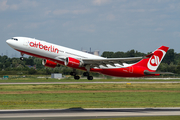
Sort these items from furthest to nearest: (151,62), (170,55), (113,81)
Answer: (170,55) → (113,81) → (151,62)

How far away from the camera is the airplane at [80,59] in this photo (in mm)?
45088

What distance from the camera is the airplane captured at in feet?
148

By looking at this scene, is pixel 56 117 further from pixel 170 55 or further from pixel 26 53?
pixel 170 55

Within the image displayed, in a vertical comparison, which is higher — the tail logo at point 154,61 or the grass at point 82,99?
the tail logo at point 154,61

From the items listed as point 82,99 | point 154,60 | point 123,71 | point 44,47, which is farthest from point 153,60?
point 44,47

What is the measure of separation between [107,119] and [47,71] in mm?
79667

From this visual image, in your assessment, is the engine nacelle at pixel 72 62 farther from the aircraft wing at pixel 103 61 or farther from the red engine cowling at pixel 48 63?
the red engine cowling at pixel 48 63

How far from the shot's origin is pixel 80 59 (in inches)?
1970

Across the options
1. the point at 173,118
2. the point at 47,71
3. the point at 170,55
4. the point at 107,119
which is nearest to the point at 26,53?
the point at 107,119

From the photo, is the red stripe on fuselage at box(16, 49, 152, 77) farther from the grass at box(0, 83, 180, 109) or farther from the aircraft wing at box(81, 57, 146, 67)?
the grass at box(0, 83, 180, 109)

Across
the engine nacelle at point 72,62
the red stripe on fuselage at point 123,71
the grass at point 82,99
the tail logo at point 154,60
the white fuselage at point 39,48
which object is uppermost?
the white fuselage at point 39,48

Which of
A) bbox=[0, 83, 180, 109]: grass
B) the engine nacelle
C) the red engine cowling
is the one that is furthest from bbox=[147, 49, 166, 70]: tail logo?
the red engine cowling

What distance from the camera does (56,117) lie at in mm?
24359

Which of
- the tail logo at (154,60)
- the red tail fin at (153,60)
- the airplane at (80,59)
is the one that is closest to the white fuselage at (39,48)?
the airplane at (80,59)
